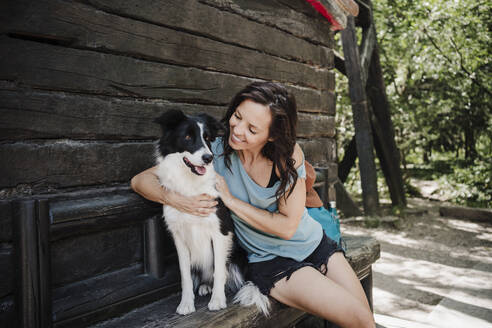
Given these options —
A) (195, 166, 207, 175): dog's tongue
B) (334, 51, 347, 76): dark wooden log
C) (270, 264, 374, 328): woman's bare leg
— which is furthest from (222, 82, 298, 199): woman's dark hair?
(334, 51, 347, 76): dark wooden log

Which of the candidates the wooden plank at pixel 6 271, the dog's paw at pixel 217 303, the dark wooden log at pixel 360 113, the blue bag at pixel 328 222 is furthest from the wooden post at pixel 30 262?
the dark wooden log at pixel 360 113

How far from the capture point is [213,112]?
2664 millimetres

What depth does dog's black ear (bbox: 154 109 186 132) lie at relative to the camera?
180 cm

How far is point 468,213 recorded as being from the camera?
7793mm

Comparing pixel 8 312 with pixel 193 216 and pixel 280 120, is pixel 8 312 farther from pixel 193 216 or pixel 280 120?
pixel 280 120

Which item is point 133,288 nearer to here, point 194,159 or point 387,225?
point 194,159

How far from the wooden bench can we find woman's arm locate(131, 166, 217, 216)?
0.11 meters

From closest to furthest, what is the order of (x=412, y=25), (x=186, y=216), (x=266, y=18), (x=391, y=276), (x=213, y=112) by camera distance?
(x=186, y=216) < (x=213, y=112) < (x=266, y=18) < (x=391, y=276) < (x=412, y=25)

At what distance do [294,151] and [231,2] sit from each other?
4.43 feet

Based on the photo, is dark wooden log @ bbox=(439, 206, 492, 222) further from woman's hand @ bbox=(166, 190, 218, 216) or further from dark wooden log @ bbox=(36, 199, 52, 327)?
dark wooden log @ bbox=(36, 199, 52, 327)

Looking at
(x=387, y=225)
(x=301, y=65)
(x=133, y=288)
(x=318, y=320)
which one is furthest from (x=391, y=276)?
(x=133, y=288)

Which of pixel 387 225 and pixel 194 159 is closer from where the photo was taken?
pixel 194 159

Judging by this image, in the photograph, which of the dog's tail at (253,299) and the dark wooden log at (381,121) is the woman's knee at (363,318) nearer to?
the dog's tail at (253,299)

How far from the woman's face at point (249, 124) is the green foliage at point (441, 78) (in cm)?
821
